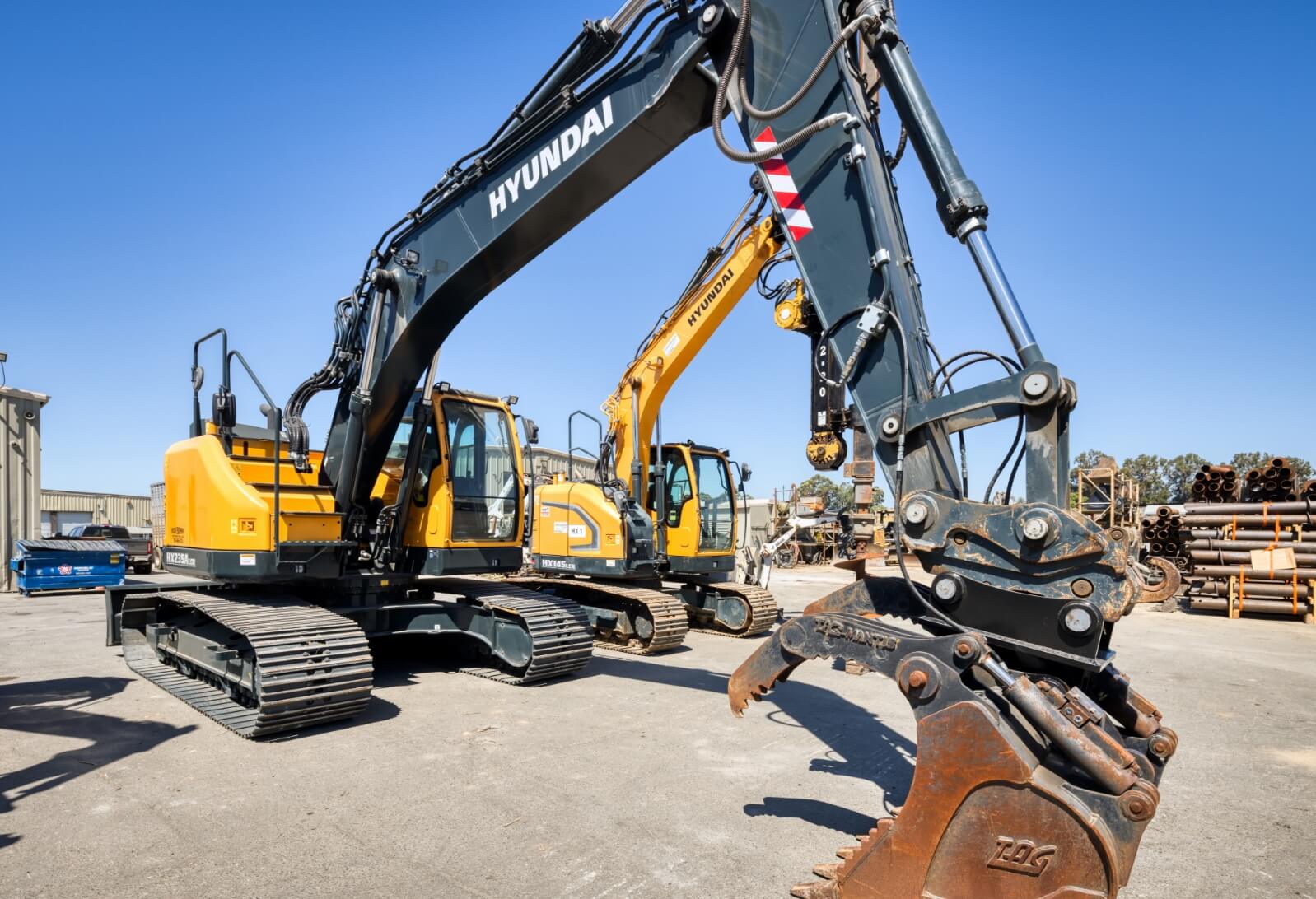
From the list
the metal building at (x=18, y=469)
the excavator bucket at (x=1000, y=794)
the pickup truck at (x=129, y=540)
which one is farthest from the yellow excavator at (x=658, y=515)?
the pickup truck at (x=129, y=540)

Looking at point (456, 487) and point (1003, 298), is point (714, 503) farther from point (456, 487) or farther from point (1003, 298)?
point (1003, 298)

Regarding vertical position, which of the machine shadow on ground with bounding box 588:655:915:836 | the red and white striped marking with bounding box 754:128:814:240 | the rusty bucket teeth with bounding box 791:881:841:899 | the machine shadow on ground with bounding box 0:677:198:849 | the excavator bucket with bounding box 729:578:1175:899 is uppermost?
the red and white striped marking with bounding box 754:128:814:240

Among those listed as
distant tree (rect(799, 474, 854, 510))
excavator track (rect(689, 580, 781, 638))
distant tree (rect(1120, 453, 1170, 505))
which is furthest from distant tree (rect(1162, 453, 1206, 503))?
excavator track (rect(689, 580, 781, 638))

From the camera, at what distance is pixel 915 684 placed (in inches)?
125

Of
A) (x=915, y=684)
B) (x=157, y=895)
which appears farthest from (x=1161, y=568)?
(x=157, y=895)

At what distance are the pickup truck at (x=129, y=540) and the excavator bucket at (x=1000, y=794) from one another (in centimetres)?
2307

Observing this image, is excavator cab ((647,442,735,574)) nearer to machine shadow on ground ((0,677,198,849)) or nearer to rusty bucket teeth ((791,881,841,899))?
machine shadow on ground ((0,677,198,849))

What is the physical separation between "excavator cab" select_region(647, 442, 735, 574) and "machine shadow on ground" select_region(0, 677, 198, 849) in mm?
6406

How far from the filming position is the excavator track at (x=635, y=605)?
971 cm

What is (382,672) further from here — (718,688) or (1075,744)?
(1075,744)

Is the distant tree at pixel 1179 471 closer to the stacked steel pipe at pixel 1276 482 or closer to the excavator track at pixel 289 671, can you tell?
the stacked steel pipe at pixel 1276 482

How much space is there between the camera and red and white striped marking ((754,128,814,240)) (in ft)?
13.9

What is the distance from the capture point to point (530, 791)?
4852 millimetres

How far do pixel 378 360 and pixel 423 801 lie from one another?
3.86m
